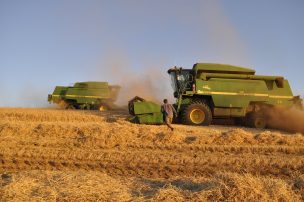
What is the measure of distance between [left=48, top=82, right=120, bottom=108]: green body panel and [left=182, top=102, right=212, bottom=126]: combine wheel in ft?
44.1

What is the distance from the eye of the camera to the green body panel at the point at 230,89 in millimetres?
17641

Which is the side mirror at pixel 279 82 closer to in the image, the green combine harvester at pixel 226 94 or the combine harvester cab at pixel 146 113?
the green combine harvester at pixel 226 94

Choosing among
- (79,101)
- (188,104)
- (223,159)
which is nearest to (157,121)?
(188,104)

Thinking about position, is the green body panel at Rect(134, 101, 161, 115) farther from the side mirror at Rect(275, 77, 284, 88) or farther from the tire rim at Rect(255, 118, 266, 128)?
the side mirror at Rect(275, 77, 284, 88)

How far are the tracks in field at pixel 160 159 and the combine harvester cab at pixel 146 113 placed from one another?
16.4 feet

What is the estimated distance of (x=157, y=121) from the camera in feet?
53.2

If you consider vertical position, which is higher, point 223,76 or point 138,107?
point 223,76

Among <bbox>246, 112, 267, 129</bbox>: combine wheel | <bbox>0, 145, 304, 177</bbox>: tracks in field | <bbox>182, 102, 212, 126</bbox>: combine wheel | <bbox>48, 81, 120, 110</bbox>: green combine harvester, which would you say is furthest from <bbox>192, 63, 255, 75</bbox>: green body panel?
<bbox>48, 81, 120, 110</bbox>: green combine harvester

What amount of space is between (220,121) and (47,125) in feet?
30.7

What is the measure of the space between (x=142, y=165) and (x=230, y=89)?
949 centimetres

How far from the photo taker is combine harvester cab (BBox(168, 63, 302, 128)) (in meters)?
17.6

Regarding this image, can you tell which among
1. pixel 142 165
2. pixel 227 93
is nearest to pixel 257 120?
pixel 227 93

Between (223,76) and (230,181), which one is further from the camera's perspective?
(223,76)

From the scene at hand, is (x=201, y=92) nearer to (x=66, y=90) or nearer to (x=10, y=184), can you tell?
(x=10, y=184)
